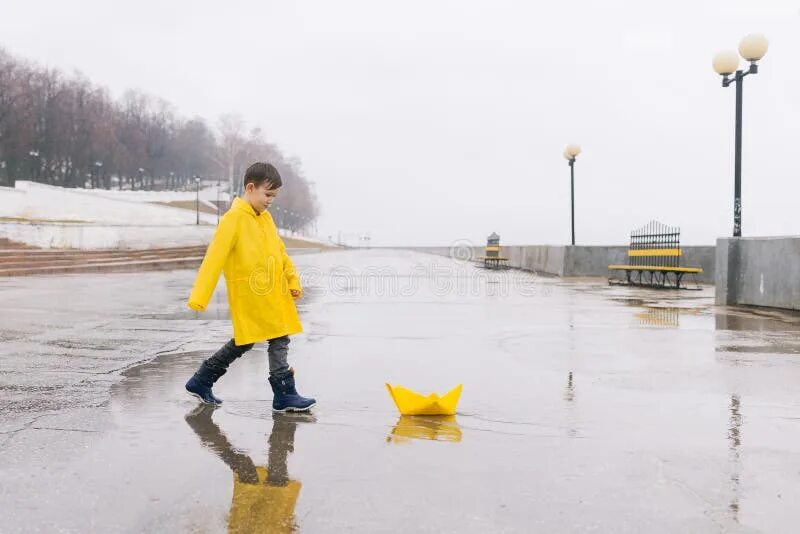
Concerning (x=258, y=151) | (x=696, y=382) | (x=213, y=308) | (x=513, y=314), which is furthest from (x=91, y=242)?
(x=258, y=151)

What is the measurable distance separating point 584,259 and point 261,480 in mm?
21791

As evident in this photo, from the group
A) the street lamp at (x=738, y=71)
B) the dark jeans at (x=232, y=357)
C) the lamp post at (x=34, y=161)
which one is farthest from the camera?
the lamp post at (x=34, y=161)

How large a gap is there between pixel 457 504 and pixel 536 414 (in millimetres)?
1688

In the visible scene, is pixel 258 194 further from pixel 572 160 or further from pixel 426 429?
pixel 572 160

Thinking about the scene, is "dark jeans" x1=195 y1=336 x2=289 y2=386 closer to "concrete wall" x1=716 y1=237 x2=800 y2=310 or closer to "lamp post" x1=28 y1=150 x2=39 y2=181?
"concrete wall" x1=716 y1=237 x2=800 y2=310

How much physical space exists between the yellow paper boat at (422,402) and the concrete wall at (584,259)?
17.7 meters

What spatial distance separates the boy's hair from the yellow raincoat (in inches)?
5.8

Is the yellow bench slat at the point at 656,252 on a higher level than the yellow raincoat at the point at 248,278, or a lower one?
higher

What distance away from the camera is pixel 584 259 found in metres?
23.7

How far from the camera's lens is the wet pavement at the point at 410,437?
8.70 ft

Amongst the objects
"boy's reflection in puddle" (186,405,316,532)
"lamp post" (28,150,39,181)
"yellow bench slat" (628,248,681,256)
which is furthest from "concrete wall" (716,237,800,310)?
"lamp post" (28,150,39,181)

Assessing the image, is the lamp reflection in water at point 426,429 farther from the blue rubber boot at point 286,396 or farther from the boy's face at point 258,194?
the boy's face at point 258,194

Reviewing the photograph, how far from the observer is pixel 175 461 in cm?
327

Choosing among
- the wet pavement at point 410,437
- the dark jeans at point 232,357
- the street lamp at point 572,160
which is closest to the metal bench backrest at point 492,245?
the street lamp at point 572,160
